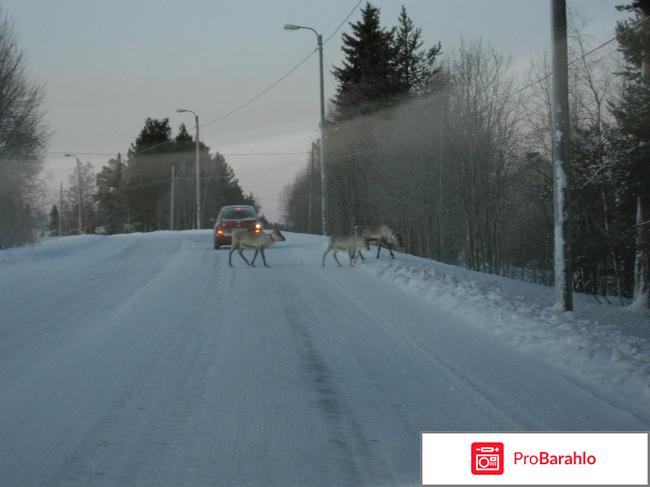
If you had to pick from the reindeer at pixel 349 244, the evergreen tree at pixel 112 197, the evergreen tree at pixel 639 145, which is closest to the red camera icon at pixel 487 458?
the reindeer at pixel 349 244

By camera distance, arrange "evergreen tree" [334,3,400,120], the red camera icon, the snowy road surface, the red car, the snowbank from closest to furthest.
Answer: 1. the red camera icon
2. the snowy road surface
3. the snowbank
4. the red car
5. "evergreen tree" [334,3,400,120]

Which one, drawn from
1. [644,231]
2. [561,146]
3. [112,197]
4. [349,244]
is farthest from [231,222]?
[112,197]

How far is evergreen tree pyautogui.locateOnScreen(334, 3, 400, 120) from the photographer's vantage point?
157 feet

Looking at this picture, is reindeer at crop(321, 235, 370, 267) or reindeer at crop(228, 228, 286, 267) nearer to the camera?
reindeer at crop(321, 235, 370, 267)

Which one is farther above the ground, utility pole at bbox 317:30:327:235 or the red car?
utility pole at bbox 317:30:327:235

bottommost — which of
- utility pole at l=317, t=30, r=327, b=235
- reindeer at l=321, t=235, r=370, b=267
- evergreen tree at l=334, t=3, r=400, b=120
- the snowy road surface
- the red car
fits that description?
the snowy road surface

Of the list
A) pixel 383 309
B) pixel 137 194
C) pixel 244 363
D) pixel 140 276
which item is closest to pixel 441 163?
pixel 140 276

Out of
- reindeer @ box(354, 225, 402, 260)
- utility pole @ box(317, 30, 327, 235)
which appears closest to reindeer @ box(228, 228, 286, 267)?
reindeer @ box(354, 225, 402, 260)

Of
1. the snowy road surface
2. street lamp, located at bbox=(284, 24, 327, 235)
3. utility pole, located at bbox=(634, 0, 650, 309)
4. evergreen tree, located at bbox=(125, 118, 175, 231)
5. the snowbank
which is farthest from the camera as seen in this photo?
evergreen tree, located at bbox=(125, 118, 175, 231)

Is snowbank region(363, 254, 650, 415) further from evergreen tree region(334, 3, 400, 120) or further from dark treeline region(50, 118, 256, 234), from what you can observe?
dark treeline region(50, 118, 256, 234)

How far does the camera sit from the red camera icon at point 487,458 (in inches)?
160

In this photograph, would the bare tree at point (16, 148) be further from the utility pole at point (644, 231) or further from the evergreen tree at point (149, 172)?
the evergreen tree at point (149, 172)

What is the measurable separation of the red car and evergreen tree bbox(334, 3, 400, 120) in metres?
26.3

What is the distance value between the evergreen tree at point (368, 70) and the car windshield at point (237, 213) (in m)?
26.2
